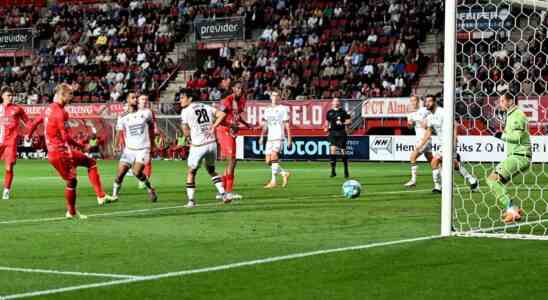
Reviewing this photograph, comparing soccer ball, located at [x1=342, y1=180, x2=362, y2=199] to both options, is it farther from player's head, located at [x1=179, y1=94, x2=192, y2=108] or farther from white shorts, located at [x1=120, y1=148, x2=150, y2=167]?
white shorts, located at [x1=120, y1=148, x2=150, y2=167]

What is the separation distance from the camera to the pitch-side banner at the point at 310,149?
3509cm

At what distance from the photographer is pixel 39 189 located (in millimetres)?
20875

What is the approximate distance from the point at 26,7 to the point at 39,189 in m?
36.5

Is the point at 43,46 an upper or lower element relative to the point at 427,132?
upper

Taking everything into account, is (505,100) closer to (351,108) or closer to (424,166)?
(424,166)

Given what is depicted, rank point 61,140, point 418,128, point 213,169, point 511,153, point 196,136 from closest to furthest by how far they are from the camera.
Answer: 1. point 511,153
2. point 61,140
3. point 196,136
4. point 213,169
5. point 418,128

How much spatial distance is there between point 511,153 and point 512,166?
213 mm

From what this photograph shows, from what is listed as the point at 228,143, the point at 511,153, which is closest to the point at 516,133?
the point at 511,153

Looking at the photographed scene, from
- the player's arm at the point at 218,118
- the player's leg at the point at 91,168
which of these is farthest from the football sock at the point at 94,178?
the player's arm at the point at 218,118

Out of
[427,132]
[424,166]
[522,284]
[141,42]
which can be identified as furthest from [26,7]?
[522,284]

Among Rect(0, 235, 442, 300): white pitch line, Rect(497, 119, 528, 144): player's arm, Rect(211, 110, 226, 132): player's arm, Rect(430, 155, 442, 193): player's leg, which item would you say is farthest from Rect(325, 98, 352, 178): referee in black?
Rect(0, 235, 442, 300): white pitch line

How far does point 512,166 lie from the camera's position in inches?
511

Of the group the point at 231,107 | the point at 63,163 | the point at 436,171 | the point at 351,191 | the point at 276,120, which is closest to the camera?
the point at 63,163

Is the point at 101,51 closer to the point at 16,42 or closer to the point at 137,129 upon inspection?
the point at 16,42
